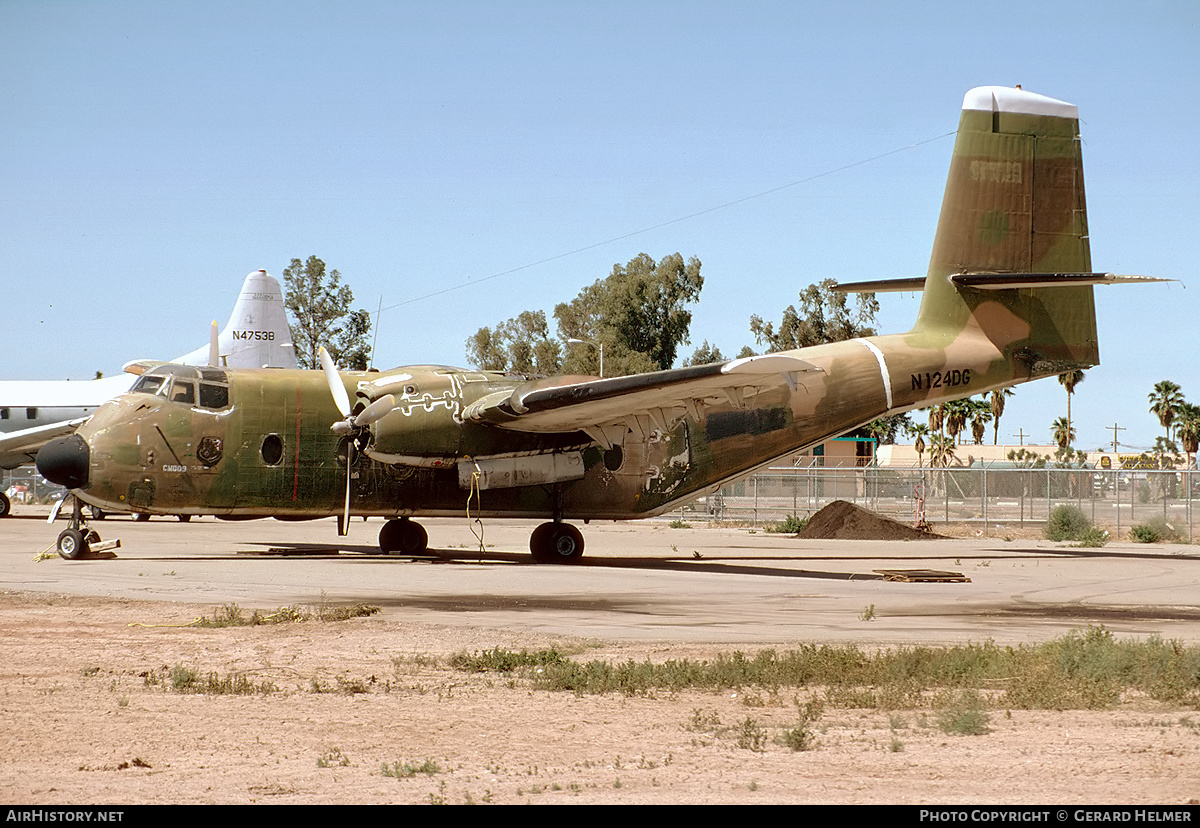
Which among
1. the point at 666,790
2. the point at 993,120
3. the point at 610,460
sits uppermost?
the point at 993,120

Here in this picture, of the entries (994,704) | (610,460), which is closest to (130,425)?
(610,460)

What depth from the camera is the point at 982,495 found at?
128 feet

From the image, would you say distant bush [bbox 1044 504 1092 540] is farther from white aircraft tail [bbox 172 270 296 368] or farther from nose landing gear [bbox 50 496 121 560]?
white aircraft tail [bbox 172 270 296 368]

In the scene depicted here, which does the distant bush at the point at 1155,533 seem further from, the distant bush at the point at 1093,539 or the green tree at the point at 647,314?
the green tree at the point at 647,314

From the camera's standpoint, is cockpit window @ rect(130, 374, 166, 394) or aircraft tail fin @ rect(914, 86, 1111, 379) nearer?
cockpit window @ rect(130, 374, 166, 394)

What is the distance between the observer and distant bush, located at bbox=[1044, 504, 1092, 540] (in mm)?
34969

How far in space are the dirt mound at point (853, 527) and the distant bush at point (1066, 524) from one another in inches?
137

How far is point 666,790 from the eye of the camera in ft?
19.9

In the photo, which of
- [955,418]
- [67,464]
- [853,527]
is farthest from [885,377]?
[955,418]

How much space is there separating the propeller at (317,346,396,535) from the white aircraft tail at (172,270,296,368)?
79.8 feet

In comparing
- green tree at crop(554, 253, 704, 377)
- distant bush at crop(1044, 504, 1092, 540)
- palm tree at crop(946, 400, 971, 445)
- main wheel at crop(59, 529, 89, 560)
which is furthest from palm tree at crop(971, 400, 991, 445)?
main wheel at crop(59, 529, 89, 560)

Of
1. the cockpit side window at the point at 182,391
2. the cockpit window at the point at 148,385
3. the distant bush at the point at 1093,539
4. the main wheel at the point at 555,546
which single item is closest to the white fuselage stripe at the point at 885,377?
the main wheel at the point at 555,546

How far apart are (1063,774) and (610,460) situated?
17.4 m
